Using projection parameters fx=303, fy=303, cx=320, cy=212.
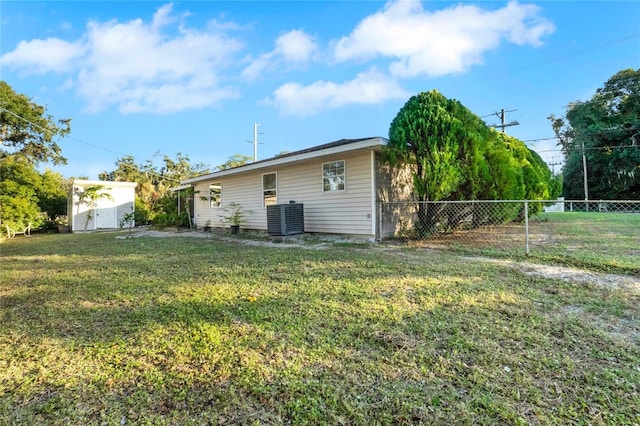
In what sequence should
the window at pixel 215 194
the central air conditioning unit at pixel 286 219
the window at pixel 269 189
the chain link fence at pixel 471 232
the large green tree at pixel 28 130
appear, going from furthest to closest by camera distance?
1. the large green tree at pixel 28 130
2. the window at pixel 215 194
3. the window at pixel 269 189
4. the central air conditioning unit at pixel 286 219
5. the chain link fence at pixel 471 232

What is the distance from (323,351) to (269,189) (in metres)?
8.52

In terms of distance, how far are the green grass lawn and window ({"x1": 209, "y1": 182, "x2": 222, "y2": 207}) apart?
8.88 meters

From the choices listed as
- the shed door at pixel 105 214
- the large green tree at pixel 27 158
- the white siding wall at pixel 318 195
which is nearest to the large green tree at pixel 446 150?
the white siding wall at pixel 318 195

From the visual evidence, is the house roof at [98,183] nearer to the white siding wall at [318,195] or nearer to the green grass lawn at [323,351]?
the white siding wall at [318,195]

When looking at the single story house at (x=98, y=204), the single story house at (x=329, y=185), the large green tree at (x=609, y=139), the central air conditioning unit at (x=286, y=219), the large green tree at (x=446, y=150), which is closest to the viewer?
the large green tree at (x=446, y=150)

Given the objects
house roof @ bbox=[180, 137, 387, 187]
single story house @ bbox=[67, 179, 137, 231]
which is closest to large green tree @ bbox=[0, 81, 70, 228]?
single story house @ bbox=[67, 179, 137, 231]

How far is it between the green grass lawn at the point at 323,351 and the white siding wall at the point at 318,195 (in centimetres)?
385

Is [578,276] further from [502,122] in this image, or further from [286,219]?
[502,122]

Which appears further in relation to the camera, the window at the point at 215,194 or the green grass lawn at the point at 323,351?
the window at the point at 215,194

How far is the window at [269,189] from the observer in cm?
1007

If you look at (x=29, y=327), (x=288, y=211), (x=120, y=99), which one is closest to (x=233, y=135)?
(x=120, y=99)

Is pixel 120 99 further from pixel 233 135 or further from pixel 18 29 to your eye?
pixel 233 135

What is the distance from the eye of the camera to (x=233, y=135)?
87.9 feet

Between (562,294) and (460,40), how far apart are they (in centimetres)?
918
